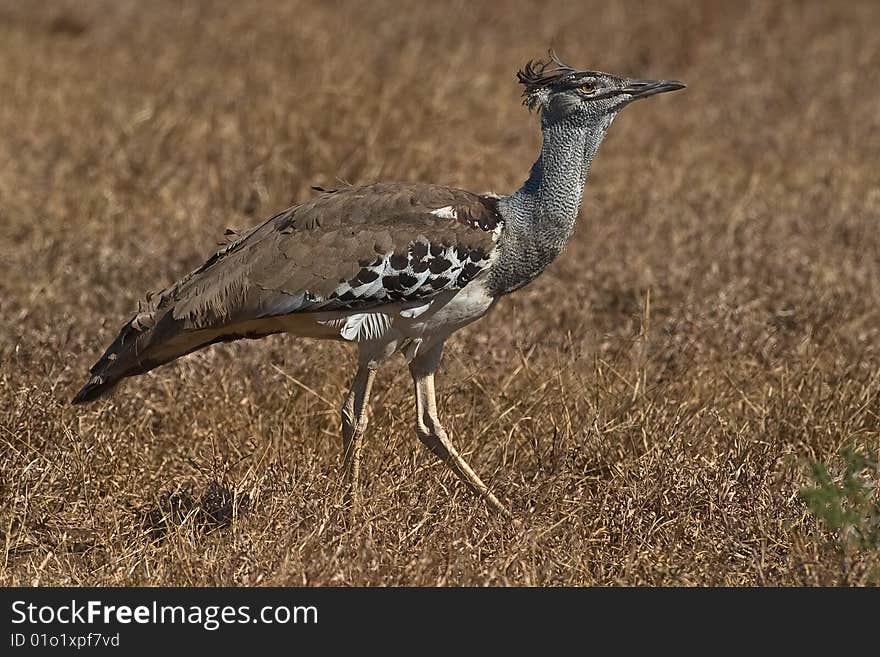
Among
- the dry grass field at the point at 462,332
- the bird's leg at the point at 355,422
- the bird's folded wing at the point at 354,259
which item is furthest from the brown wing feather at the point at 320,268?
the dry grass field at the point at 462,332

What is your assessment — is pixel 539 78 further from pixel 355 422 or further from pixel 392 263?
pixel 355 422

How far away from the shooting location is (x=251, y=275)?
3990mm

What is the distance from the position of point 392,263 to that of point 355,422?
1.93ft

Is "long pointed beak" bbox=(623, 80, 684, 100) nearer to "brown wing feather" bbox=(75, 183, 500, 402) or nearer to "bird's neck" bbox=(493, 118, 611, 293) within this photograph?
"bird's neck" bbox=(493, 118, 611, 293)

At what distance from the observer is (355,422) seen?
168 inches

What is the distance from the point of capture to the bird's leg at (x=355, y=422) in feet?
13.7

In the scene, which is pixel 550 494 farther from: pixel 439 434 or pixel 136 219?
pixel 136 219

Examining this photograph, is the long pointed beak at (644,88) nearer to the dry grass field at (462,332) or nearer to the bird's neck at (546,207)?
the bird's neck at (546,207)

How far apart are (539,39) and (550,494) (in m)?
6.37

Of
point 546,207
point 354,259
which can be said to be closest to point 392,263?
point 354,259

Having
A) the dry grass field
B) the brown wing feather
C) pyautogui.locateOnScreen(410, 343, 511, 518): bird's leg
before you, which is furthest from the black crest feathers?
the dry grass field

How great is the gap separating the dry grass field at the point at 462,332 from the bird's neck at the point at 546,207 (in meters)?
0.69

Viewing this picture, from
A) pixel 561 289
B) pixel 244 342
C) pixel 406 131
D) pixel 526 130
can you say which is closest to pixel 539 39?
pixel 526 130

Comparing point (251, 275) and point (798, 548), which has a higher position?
point (251, 275)
